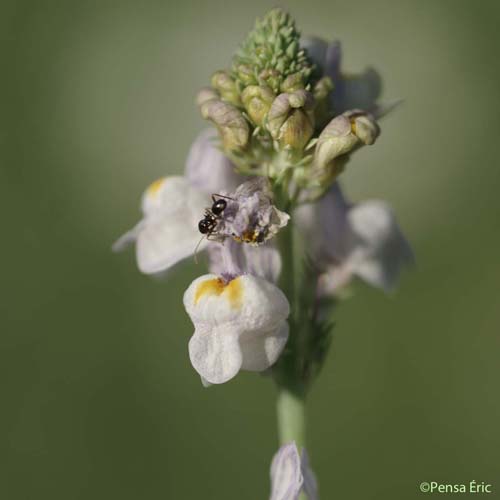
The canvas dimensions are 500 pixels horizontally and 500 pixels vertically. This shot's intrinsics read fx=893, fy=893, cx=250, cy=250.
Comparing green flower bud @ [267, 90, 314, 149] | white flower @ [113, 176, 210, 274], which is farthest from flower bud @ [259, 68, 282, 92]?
white flower @ [113, 176, 210, 274]

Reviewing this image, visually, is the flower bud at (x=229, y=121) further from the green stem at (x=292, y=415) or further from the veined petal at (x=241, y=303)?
the green stem at (x=292, y=415)

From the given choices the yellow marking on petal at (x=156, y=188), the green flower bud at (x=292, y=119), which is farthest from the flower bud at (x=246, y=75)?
the yellow marking on petal at (x=156, y=188)

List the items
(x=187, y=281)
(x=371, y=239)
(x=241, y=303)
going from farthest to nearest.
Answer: (x=187, y=281) < (x=371, y=239) < (x=241, y=303)

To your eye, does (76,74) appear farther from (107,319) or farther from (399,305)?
(399,305)

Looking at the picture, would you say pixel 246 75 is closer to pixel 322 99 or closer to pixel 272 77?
pixel 272 77

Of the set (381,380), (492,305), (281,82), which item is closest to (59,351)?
(381,380)

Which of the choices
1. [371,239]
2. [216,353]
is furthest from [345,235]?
[216,353]
